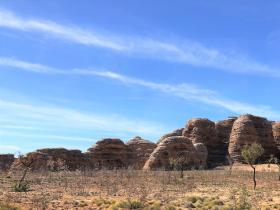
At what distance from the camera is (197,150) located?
232 ft

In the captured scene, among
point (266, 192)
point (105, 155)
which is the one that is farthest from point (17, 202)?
point (105, 155)

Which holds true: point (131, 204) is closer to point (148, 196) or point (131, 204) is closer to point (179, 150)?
point (148, 196)

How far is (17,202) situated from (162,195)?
32.7 ft

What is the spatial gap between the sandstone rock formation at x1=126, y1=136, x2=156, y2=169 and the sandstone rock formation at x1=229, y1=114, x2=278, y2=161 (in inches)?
555

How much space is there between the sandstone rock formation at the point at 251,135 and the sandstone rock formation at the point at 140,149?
14092 millimetres

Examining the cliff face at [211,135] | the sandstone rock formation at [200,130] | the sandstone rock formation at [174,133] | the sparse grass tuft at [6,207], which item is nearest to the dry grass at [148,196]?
the sparse grass tuft at [6,207]

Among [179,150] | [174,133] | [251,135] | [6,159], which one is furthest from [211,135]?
[6,159]

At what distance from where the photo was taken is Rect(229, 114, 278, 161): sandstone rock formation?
74000 mm

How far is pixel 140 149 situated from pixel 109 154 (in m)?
6.39

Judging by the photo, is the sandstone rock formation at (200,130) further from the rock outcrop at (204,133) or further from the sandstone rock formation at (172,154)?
the sandstone rock formation at (172,154)

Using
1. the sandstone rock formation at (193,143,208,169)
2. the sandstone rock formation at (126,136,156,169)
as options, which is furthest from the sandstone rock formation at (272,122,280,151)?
the sandstone rock formation at (126,136,156,169)

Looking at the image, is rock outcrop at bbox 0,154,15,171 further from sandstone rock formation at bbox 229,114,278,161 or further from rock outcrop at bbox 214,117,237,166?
sandstone rock formation at bbox 229,114,278,161

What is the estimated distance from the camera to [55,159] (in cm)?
7344

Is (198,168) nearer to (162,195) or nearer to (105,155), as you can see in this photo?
(105,155)
